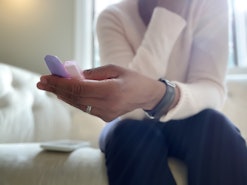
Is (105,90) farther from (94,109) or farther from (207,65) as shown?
(207,65)

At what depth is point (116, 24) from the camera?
972mm

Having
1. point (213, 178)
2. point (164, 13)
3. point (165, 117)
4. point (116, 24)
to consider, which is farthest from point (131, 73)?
point (116, 24)

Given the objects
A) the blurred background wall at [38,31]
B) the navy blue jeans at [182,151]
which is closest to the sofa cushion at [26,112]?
the blurred background wall at [38,31]

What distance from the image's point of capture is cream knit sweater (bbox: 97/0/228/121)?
792 mm

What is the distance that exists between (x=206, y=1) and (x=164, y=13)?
139 mm

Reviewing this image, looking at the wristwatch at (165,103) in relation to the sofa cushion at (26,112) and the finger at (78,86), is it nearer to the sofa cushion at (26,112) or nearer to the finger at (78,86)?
the finger at (78,86)

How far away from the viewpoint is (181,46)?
90 cm

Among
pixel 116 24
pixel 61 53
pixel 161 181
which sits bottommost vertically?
pixel 61 53

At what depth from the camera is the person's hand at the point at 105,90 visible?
487mm

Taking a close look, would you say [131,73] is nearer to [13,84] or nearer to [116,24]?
[116,24]

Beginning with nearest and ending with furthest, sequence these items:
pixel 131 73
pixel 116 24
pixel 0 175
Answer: pixel 131 73, pixel 0 175, pixel 116 24

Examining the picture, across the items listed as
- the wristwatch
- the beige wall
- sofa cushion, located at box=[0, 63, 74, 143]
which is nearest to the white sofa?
sofa cushion, located at box=[0, 63, 74, 143]

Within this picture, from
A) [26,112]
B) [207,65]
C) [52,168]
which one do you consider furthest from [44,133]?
[207,65]

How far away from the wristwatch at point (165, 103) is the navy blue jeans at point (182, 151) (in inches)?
1.6
